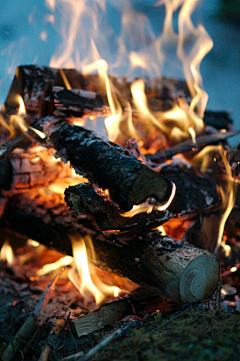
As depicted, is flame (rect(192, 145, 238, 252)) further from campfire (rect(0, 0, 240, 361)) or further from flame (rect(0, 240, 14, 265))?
flame (rect(0, 240, 14, 265))

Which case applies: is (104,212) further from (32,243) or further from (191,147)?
(191,147)

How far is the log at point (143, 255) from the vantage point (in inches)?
49.4

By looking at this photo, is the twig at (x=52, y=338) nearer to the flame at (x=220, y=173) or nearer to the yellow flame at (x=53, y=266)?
the yellow flame at (x=53, y=266)

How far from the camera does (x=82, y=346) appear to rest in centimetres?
130

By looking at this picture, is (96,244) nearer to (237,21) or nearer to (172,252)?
(172,252)

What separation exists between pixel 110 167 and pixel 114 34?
3184 millimetres

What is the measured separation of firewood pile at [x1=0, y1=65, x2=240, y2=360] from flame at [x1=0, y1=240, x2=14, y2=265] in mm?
119

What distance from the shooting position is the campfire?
1.34 meters

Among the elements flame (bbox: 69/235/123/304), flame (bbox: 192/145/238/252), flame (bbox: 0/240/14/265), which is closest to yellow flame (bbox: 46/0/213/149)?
flame (bbox: 192/145/238/252)

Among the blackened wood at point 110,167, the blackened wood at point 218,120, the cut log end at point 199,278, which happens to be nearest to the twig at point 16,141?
the blackened wood at point 110,167

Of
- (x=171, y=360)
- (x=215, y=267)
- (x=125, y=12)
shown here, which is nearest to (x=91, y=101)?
(x=215, y=267)

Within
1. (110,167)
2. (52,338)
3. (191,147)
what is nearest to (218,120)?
(191,147)

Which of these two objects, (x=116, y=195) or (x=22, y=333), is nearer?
(x=116, y=195)

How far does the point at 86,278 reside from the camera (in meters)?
1.88
